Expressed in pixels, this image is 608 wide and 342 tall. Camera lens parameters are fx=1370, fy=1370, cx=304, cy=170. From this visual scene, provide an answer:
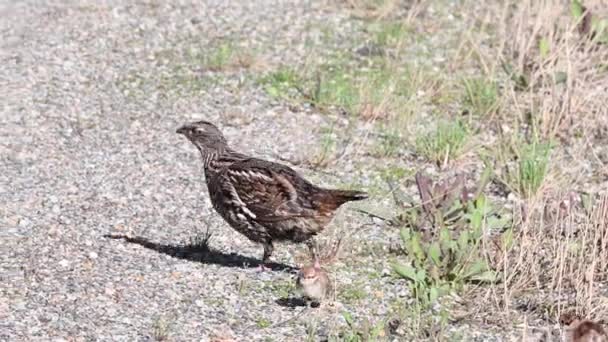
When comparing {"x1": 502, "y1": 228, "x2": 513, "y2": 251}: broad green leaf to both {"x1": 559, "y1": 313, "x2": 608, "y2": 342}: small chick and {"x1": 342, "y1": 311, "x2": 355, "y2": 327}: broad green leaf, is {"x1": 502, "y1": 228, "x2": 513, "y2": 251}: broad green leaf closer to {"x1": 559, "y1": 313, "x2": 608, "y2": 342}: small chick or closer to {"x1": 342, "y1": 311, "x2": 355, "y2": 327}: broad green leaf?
{"x1": 559, "y1": 313, "x2": 608, "y2": 342}: small chick

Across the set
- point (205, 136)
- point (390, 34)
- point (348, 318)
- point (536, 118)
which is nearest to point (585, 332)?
point (348, 318)

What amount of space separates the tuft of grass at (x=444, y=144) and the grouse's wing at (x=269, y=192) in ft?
7.37

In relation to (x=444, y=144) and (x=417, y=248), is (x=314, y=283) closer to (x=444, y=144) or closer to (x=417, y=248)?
(x=417, y=248)

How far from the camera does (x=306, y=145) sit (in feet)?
34.3

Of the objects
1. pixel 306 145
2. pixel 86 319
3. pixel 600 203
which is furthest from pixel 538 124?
pixel 86 319

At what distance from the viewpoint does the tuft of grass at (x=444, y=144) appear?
10.2 m

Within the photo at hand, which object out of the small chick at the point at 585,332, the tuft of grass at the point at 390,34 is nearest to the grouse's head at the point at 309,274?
the small chick at the point at 585,332

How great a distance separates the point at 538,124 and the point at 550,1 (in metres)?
1.60

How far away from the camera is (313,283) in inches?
294

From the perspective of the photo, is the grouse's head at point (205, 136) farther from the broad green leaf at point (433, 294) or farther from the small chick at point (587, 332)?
the small chick at point (587, 332)

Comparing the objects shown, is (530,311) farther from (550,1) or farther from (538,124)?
(550,1)

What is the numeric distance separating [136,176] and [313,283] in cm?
259

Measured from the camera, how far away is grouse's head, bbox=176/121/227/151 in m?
8.78

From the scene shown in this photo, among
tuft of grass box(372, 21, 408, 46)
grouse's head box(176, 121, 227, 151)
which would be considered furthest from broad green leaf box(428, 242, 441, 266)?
tuft of grass box(372, 21, 408, 46)
